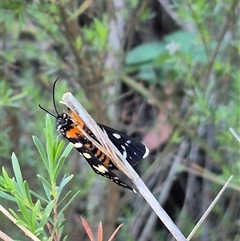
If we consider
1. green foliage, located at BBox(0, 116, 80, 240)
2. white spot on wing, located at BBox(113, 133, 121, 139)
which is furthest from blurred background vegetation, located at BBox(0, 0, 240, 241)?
green foliage, located at BBox(0, 116, 80, 240)

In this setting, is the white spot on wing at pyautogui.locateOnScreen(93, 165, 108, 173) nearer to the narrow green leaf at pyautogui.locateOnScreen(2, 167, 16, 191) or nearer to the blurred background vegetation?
the narrow green leaf at pyautogui.locateOnScreen(2, 167, 16, 191)

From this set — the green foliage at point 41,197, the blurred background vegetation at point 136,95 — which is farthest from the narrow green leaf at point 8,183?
the blurred background vegetation at point 136,95

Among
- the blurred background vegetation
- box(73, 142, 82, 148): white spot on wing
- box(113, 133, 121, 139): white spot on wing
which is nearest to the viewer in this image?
box(73, 142, 82, 148): white spot on wing

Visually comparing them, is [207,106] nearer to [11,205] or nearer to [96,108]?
[96,108]

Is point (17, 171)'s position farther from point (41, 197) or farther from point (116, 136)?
point (116, 136)

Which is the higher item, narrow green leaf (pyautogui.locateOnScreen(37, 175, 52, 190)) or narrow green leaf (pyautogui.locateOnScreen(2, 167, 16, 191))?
narrow green leaf (pyautogui.locateOnScreen(2, 167, 16, 191))

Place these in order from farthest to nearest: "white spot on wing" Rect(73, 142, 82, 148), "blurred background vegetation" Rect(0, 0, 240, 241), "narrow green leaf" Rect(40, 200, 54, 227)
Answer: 1. "blurred background vegetation" Rect(0, 0, 240, 241)
2. "white spot on wing" Rect(73, 142, 82, 148)
3. "narrow green leaf" Rect(40, 200, 54, 227)

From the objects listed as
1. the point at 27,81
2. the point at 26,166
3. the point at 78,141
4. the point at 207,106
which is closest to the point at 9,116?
the point at 26,166

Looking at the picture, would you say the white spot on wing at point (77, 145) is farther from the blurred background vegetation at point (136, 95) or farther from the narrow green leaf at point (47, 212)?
the blurred background vegetation at point (136, 95)

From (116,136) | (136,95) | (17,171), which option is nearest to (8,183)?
(17,171)
